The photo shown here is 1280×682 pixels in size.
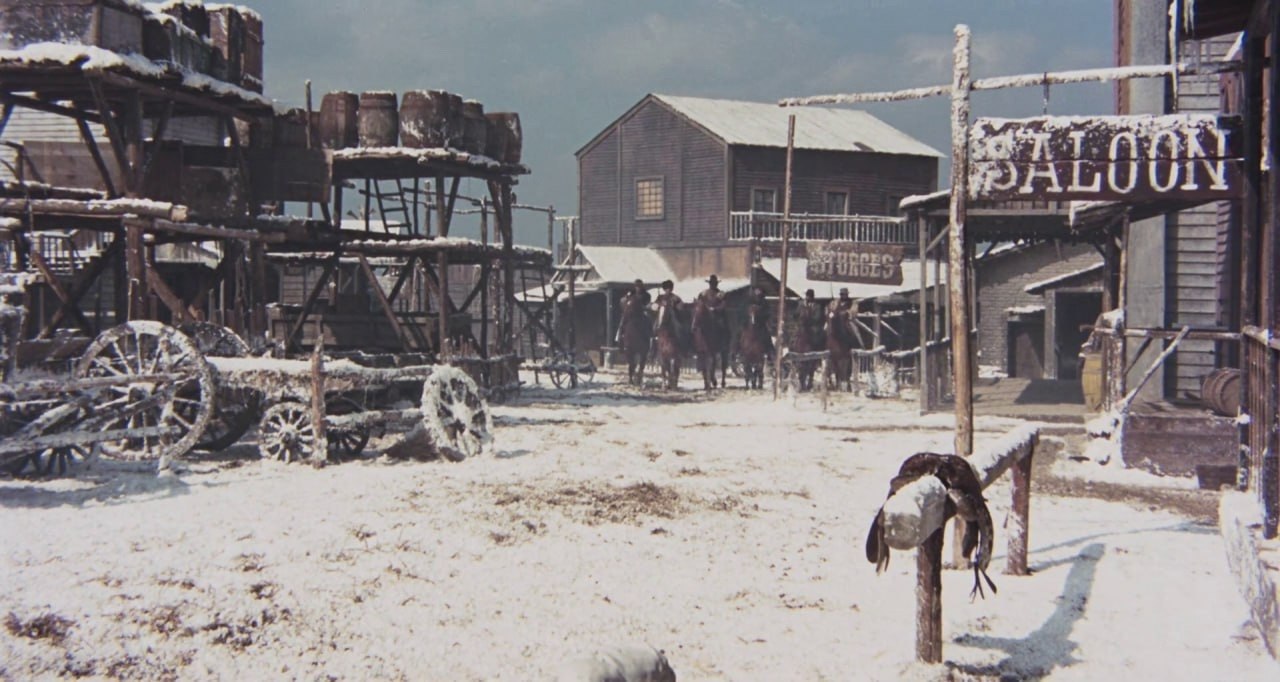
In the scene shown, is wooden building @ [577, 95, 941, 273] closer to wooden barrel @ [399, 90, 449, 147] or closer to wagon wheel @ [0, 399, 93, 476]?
wooden barrel @ [399, 90, 449, 147]

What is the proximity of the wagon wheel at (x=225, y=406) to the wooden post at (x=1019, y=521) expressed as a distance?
7357 mm

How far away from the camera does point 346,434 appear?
11.4 metres

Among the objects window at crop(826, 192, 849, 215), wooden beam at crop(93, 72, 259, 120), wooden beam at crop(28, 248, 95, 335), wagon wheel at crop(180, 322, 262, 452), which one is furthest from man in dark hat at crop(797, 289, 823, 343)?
window at crop(826, 192, 849, 215)

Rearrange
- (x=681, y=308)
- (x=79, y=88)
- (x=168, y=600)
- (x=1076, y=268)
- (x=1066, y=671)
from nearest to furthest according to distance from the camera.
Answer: (x=1066, y=671) < (x=168, y=600) < (x=79, y=88) < (x=681, y=308) < (x=1076, y=268)

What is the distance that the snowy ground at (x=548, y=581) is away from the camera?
516 cm

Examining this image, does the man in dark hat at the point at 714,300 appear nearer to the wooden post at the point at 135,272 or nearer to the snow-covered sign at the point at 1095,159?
the wooden post at the point at 135,272

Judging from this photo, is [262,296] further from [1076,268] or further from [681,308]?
[1076,268]

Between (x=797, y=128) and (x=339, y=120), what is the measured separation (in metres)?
22.3

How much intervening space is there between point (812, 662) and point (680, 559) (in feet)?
6.79

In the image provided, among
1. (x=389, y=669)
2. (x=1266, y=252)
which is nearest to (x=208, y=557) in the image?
(x=389, y=669)

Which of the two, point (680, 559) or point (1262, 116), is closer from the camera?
point (1262, 116)

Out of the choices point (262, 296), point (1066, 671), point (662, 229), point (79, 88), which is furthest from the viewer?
point (662, 229)

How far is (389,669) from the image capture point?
198 inches

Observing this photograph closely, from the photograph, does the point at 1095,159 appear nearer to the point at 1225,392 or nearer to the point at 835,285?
the point at 1225,392
